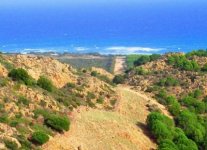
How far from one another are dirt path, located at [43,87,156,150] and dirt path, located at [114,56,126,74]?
61976mm

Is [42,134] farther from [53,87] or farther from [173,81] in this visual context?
[173,81]

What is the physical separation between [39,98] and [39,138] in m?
7.49

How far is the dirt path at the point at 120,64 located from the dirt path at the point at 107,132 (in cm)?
6198

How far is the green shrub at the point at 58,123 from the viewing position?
36.7m

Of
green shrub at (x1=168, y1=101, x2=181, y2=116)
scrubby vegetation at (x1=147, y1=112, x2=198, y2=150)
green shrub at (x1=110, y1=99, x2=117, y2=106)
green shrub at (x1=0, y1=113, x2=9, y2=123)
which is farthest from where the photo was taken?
green shrub at (x1=168, y1=101, x2=181, y2=116)

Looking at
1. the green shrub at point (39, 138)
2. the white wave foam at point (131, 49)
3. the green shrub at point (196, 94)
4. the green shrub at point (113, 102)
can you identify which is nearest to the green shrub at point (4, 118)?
the green shrub at point (39, 138)

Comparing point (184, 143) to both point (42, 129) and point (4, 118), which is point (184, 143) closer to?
point (42, 129)

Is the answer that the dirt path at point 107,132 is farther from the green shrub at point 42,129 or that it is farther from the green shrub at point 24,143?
the green shrub at point 24,143

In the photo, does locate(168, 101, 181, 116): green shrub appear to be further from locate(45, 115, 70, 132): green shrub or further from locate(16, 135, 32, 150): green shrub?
locate(16, 135, 32, 150): green shrub

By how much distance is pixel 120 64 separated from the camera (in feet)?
404

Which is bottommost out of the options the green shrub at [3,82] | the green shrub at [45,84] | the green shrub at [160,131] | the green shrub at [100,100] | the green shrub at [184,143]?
the green shrub at [184,143]

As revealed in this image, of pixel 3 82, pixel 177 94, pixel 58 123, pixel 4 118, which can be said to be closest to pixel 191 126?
pixel 177 94

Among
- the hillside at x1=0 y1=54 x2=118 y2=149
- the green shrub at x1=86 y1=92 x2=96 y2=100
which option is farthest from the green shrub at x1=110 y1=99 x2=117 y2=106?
the green shrub at x1=86 y1=92 x2=96 y2=100

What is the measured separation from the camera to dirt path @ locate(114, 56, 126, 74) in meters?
112
